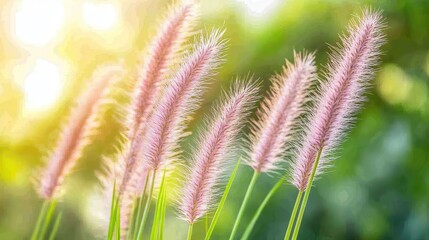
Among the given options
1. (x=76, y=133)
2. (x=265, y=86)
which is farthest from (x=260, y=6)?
(x=76, y=133)

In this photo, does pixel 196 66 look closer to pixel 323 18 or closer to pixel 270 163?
pixel 270 163

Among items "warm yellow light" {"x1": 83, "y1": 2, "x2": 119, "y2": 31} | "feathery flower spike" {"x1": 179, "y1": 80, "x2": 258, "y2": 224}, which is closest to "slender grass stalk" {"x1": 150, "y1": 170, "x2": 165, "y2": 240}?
"feathery flower spike" {"x1": 179, "y1": 80, "x2": 258, "y2": 224}

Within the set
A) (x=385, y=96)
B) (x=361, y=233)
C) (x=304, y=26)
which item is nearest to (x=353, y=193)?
(x=361, y=233)

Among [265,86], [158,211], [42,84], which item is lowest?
[158,211]

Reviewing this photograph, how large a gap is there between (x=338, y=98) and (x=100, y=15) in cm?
80

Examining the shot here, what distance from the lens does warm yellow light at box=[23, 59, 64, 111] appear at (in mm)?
1196

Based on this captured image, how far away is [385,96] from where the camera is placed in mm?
1398

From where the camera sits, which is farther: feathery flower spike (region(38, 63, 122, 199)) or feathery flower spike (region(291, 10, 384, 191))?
feathery flower spike (region(38, 63, 122, 199))

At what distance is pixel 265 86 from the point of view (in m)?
1.41

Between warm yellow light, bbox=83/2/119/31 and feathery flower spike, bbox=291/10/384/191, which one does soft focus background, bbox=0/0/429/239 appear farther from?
feathery flower spike, bbox=291/10/384/191

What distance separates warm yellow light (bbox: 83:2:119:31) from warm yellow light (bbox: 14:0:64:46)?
0.04 meters

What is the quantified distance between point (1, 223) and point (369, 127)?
67cm

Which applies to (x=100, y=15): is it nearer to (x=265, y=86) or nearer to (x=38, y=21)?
(x=38, y=21)

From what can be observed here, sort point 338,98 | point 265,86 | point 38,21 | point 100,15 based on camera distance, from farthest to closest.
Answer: point 265,86 < point 100,15 < point 38,21 < point 338,98
